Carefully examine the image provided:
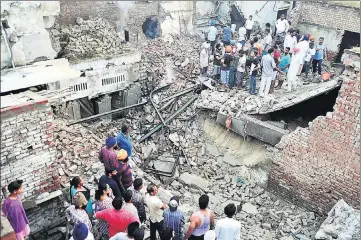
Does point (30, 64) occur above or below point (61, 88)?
above

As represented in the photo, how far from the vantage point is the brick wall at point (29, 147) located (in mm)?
7055

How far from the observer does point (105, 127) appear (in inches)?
448

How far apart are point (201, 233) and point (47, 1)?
551 cm

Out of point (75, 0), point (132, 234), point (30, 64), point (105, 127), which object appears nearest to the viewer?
point (132, 234)

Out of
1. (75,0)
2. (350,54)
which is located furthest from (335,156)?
(75,0)

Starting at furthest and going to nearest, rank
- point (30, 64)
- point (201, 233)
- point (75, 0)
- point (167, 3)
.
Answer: point (167, 3) → point (75, 0) → point (30, 64) → point (201, 233)

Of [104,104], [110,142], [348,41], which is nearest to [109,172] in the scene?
[110,142]

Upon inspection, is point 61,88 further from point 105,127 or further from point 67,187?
point 67,187

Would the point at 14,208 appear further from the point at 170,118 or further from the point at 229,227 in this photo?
the point at 170,118

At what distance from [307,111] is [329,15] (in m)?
6.09

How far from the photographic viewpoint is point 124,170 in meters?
7.75

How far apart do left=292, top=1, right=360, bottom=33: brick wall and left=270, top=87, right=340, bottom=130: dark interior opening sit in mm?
5346

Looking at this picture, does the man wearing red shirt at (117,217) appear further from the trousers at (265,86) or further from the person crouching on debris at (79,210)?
the trousers at (265,86)

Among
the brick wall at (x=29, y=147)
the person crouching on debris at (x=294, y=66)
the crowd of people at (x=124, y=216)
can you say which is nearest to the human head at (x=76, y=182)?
the crowd of people at (x=124, y=216)
